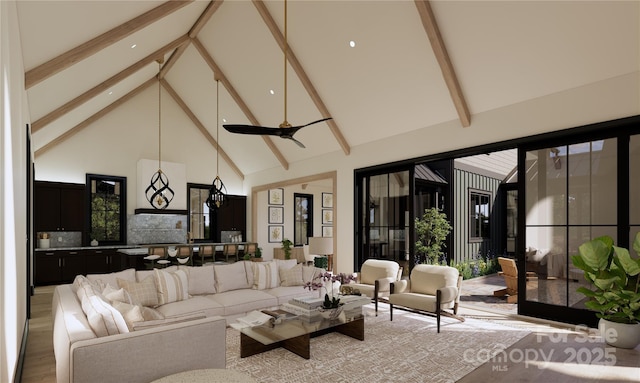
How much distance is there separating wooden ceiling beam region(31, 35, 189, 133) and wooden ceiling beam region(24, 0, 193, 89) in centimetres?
229

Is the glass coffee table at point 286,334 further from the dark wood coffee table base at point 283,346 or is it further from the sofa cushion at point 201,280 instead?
the sofa cushion at point 201,280

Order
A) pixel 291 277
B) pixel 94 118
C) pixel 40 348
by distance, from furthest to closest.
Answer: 1. pixel 94 118
2. pixel 291 277
3. pixel 40 348

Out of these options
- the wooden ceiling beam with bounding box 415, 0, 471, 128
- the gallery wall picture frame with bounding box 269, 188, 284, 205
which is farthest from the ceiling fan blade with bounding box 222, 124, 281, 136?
the gallery wall picture frame with bounding box 269, 188, 284, 205

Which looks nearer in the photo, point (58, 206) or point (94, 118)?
point (58, 206)

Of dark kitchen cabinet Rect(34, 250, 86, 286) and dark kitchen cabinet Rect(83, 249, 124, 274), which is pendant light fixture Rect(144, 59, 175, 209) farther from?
dark kitchen cabinet Rect(34, 250, 86, 286)

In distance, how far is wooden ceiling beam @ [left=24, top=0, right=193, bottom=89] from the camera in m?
4.45

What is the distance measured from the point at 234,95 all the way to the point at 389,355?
669 centimetres

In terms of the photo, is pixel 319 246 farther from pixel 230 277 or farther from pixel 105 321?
pixel 105 321

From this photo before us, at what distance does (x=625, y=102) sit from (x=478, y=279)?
5.62 metres

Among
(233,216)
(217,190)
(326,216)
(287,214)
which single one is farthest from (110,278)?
(326,216)

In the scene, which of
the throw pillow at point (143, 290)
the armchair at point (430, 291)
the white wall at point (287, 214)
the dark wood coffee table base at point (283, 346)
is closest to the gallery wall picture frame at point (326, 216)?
the white wall at point (287, 214)

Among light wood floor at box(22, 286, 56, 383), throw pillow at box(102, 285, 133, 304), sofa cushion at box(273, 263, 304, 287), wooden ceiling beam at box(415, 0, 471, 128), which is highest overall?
wooden ceiling beam at box(415, 0, 471, 128)

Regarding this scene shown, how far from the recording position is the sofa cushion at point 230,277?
5.24 m

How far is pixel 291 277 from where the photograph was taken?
18.8 feet
